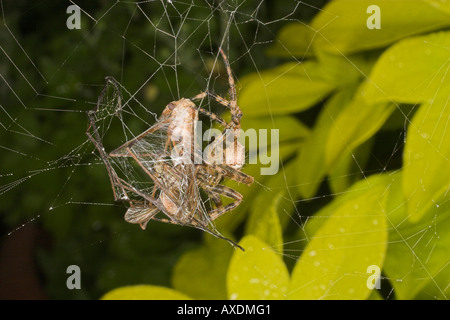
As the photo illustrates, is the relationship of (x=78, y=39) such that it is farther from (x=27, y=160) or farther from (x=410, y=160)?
(x=410, y=160)

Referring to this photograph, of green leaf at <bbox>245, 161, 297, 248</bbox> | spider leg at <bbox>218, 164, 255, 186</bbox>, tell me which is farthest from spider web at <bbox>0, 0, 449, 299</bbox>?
spider leg at <bbox>218, 164, 255, 186</bbox>

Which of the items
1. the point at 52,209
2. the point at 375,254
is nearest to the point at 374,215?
the point at 375,254

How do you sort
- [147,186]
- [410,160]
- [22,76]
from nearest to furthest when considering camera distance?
[147,186] < [410,160] < [22,76]

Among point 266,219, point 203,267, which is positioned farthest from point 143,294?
point 266,219

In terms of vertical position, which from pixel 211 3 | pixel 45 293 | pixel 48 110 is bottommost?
pixel 45 293

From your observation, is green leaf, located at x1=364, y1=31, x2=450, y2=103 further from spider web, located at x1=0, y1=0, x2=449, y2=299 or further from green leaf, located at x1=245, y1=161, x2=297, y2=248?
green leaf, located at x1=245, y1=161, x2=297, y2=248

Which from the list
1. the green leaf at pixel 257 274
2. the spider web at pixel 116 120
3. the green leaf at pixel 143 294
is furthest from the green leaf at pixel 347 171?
the green leaf at pixel 143 294

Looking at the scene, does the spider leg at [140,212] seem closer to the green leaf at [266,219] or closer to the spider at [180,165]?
the spider at [180,165]
